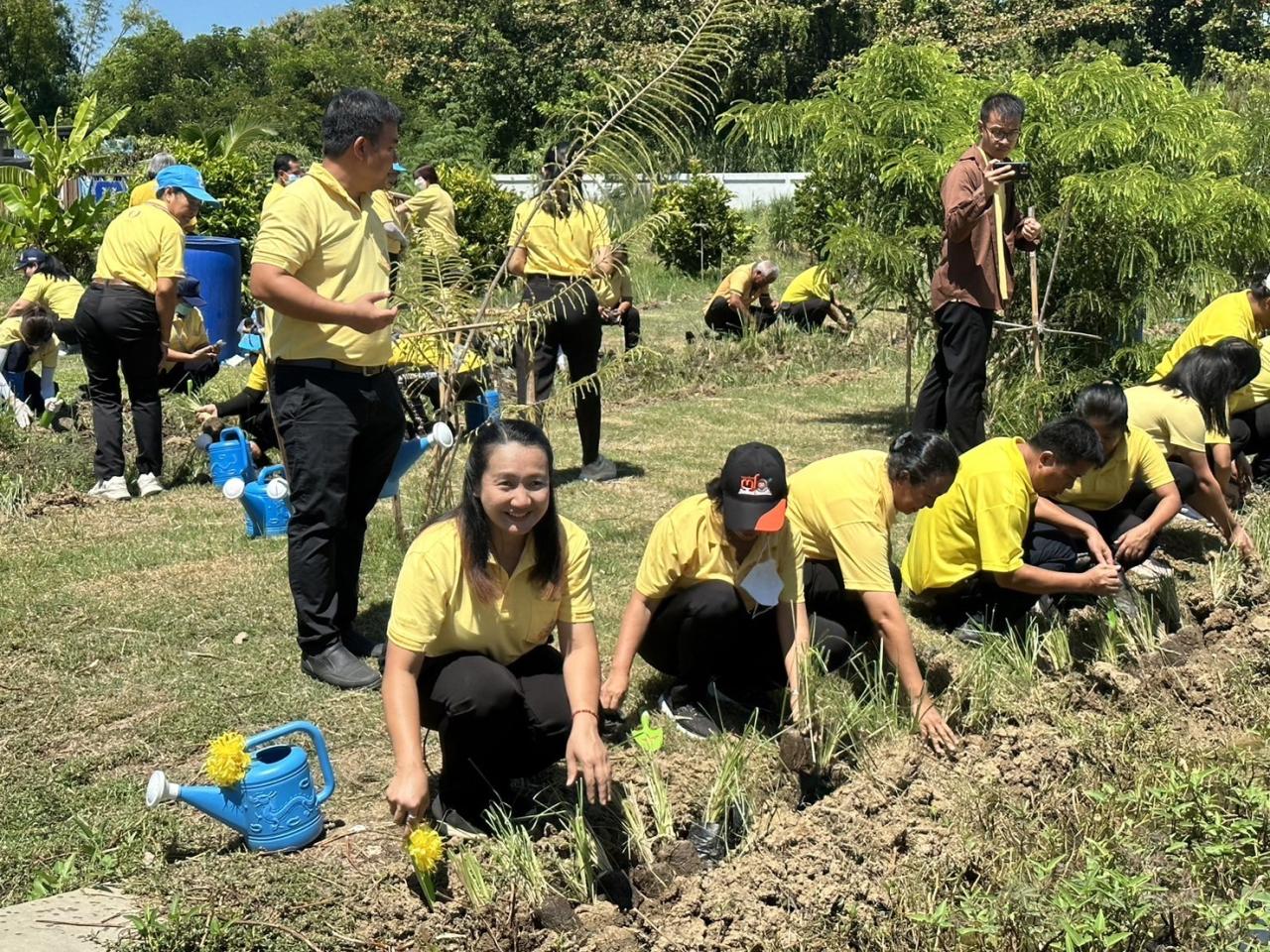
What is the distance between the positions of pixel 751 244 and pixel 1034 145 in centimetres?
1017

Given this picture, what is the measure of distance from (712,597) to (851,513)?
1.98ft

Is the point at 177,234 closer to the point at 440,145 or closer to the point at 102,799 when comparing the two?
the point at 102,799

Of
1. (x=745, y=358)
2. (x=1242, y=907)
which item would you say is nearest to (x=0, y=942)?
(x=1242, y=907)

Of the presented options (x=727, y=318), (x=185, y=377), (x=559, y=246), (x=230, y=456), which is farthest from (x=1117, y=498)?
(x=727, y=318)

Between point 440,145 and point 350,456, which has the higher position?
point 440,145

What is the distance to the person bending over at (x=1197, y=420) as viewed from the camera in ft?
18.7

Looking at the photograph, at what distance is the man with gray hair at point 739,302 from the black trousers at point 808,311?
345 mm

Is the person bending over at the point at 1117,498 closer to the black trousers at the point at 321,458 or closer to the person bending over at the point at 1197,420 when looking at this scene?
the person bending over at the point at 1197,420

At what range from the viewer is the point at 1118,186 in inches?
284

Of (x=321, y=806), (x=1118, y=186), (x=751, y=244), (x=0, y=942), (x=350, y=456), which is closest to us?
(x=0, y=942)

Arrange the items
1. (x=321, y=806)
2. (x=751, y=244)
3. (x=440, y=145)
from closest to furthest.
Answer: (x=321, y=806) → (x=751, y=244) → (x=440, y=145)

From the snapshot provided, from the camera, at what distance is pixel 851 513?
14.0 feet

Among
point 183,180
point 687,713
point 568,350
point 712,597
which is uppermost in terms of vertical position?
point 183,180

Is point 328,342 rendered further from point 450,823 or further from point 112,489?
point 112,489
